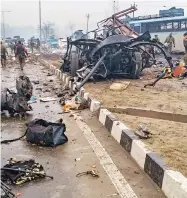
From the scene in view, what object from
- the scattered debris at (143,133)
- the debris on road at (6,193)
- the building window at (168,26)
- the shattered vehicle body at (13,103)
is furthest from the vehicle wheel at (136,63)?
the building window at (168,26)

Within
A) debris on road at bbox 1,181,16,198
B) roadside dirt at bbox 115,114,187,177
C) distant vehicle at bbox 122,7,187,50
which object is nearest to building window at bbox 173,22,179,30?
distant vehicle at bbox 122,7,187,50

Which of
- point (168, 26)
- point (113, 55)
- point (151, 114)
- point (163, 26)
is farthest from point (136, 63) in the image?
point (163, 26)

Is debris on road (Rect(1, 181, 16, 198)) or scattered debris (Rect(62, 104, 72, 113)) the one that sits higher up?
scattered debris (Rect(62, 104, 72, 113))

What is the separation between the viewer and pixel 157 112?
7426 millimetres

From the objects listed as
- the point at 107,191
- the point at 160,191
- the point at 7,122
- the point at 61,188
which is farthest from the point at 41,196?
the point at 7,122

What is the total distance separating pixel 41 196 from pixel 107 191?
2.30ft

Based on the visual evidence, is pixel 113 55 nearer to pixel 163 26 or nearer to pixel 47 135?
A: pixel 47 135

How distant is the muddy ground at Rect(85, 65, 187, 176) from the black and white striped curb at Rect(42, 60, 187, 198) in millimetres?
197

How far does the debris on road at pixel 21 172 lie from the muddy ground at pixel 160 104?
5.10ft

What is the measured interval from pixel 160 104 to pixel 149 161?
3.86 m

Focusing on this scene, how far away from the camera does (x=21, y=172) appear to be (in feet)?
13.9

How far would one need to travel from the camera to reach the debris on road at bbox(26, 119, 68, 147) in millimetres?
5512

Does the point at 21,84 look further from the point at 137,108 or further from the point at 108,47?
the point at 108,47

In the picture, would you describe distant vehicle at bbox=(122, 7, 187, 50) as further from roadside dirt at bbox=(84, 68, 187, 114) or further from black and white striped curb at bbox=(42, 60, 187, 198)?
black and white striped curb at bbox=(42, 60, 187, 198)
